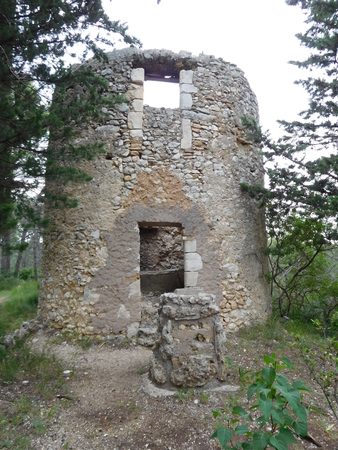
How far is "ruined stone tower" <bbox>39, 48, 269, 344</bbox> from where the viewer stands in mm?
5141

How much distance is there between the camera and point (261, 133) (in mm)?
5867

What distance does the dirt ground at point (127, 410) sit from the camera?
2564mm

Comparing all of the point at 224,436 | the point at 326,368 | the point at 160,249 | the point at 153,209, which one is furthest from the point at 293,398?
the point at 160,249

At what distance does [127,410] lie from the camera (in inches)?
120

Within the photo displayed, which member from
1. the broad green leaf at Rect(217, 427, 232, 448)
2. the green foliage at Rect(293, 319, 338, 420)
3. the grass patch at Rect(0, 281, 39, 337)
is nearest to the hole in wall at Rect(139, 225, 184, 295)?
the grass patch at Rect(0, 281, 39, 337)

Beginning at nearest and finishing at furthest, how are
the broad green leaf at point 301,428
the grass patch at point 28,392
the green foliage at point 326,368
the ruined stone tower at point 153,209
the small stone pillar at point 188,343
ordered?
1. the broad green leaf at point 301,428
2. the green foliage at point 326,368
3. the grass patch at point 28,392
4. the small stone pillar at point 188,343
5. the ruined stone tower at point 153,209

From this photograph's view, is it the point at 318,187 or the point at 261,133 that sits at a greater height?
the point at 261,133

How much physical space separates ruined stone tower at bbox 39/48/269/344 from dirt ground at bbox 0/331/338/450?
1.08 metres

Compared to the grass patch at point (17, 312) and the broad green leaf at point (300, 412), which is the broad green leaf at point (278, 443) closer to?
the broad green leaf at point (300, 412)

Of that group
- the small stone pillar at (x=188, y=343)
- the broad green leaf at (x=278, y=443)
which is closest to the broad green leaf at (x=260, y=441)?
the broad green leaf at (x=278, y=443)

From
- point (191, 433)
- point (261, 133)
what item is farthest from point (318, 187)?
point (191, 433)

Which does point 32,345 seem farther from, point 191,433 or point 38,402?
point 191,433

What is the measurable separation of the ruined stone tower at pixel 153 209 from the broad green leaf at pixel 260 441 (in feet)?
10.6

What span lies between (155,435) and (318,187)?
459 cm
